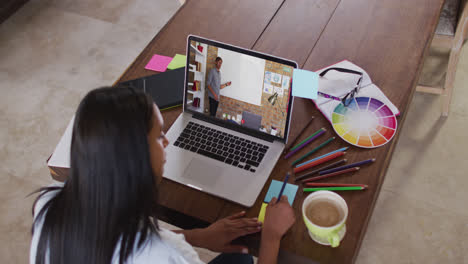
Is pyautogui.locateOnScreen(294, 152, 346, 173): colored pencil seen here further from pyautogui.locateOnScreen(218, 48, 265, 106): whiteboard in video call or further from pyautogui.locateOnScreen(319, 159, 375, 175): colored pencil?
pyautogui.locateOnScreen(218, 48, 265, 106): whiteboard in video call

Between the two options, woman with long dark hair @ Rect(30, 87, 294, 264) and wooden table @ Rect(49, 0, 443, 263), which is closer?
woman with long dark hair @ Rect(30, 87, 294, 264)

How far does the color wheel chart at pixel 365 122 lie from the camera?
1.26m

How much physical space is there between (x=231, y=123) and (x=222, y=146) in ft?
0.27

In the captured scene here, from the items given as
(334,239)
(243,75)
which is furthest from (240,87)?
(334,239)

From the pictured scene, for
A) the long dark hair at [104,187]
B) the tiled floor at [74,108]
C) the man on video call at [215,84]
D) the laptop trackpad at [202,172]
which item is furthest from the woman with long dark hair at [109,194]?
the tiled floor at [74,108]

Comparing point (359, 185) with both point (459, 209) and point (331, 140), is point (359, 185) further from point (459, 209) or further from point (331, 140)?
point (459, 209)

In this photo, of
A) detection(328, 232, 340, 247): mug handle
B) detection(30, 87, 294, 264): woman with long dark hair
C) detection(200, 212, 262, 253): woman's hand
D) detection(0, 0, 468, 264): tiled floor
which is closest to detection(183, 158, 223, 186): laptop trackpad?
detection(200, 212, 262, 253): woman's hand

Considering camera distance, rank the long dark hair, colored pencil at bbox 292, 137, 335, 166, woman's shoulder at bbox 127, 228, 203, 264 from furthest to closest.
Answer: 1. colored pencil at bbox 292, 137, 335, 166
2. woman's shoulder at bbox 127, 228, 203, 264
3. the long dark hair

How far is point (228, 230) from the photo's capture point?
3.57ft

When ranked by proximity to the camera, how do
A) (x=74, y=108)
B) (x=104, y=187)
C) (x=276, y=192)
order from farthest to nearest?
(x=74, y=108) → (x=276, y=192) → (x=104, y=187)

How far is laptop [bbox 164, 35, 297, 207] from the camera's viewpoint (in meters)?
1.18

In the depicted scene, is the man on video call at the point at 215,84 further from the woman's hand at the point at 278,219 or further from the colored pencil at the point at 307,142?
the woman's hand at the point at 278,219

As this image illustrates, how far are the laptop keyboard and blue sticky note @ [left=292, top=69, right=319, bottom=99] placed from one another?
193mm

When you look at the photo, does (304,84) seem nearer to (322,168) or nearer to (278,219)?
(322,168)
